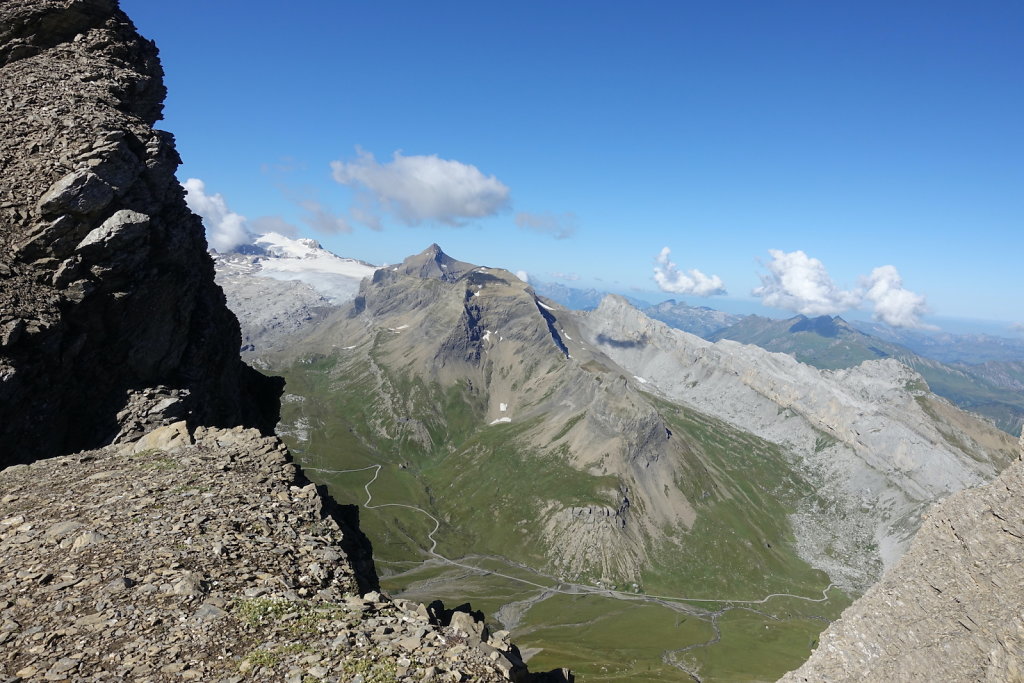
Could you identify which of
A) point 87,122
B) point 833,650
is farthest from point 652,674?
point 87,122

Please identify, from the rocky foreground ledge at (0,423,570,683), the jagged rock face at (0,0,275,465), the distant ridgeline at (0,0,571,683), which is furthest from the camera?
the jagged rock face at (0,0,275,465)

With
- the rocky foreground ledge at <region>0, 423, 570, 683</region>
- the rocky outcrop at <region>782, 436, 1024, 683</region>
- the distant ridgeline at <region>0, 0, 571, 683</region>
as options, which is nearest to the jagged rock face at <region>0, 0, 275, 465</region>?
the distant ridgeline at <region>0, 0, 571, 683</region>

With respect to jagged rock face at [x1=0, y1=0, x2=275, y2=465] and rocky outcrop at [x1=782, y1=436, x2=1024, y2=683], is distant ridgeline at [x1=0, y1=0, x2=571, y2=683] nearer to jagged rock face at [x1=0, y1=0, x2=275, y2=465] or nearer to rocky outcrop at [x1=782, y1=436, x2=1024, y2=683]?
jagged rock face at [x1=0, y1=0, x2=275, y2=465]

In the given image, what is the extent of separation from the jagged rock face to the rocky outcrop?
75672mm

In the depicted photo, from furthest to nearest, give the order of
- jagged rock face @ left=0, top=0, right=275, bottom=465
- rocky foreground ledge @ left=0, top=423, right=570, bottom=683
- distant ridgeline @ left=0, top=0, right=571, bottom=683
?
jagged rock face @ left=0, top=0, right=275, bottom=465, distant ridgeline @ left=0, top=0, right=571, bottom=683, rocky foreground ledge @ left=0, top=423, right=570, bottom=683

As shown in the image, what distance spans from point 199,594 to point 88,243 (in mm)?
35111

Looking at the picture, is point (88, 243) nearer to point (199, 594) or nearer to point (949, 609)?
point (199, 594)

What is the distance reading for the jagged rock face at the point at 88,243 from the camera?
1404 inches

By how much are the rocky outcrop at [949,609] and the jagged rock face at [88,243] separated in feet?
248

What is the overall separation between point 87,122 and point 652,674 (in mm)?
199293

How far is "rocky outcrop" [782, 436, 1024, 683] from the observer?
50.4 meters

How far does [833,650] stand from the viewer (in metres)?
60.7

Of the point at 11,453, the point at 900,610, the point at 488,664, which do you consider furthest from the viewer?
the point at 900,610

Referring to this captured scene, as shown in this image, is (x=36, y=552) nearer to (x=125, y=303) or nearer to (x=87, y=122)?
(x=125, y=303)
